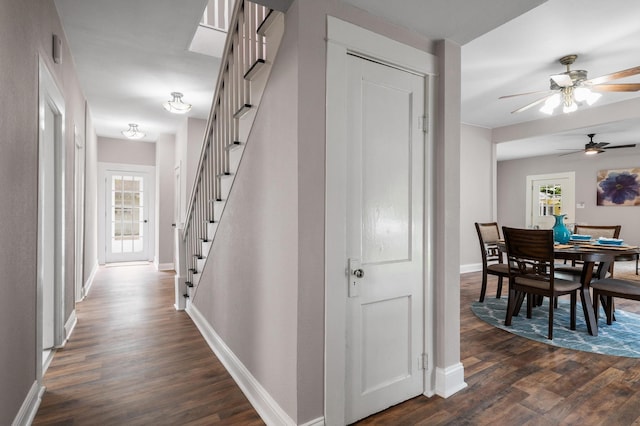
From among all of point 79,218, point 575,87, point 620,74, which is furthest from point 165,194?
point 620,74

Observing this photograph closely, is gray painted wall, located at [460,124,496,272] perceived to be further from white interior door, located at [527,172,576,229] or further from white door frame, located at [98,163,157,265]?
white door frame, located at [98,163,157,265]

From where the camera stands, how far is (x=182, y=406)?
77.5 inches

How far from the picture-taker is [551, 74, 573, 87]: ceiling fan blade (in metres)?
3.19

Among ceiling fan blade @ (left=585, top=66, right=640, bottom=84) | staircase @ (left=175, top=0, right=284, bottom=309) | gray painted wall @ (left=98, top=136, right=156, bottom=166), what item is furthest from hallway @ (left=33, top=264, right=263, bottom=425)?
gray painted wall @ (left=98, top=136, right=156, bottom=166)

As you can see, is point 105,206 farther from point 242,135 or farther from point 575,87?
point 575,87

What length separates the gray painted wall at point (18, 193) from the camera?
149 centimetres

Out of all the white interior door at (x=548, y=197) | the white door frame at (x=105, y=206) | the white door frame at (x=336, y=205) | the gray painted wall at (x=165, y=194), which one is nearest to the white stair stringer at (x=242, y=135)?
the white door frame at (x=336, y=205)

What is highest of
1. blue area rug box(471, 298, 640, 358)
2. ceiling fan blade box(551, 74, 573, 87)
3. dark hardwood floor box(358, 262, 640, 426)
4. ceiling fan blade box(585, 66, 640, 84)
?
ceiling fan blade box(551, 74, 573, 87)

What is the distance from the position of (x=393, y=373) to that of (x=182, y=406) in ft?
4.19

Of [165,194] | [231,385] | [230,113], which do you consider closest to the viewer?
[231,385]

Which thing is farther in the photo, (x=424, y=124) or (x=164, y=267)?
(x=164, y=267)

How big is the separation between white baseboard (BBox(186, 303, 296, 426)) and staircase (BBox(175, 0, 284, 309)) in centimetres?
73

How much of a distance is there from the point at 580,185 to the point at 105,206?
36.9 ft

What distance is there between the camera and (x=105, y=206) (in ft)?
23.0
